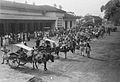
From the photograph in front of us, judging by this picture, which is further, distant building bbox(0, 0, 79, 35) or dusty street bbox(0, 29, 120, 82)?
distant building bbox(0, 0, 79, 35)

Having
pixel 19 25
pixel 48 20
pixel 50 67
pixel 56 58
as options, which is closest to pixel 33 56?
pixel 50 67

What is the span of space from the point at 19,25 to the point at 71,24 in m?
24.5

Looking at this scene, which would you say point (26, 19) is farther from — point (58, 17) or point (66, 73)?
point (66, 73)

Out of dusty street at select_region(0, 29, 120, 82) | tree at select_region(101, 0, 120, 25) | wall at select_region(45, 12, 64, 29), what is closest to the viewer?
dusty street at select_region(0, 29, 120, 82)

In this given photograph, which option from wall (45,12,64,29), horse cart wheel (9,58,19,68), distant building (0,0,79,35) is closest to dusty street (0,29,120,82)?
horse cart wheel (9,58,19,68)

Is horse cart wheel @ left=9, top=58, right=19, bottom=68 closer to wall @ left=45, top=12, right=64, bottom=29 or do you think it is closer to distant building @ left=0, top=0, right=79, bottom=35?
distant building @ left=0, top=0, right=79, bottom=35

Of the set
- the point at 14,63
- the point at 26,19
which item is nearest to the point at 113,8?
the point at 26,19

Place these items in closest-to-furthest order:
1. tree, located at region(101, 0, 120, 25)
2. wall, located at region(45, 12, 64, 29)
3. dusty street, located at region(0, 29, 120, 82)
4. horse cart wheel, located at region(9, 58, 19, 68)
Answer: dusty street, located at region(0, 29, 120, 82), horse cart wheel, located at region(9, 58, 19, 68), tree, located at region(101, 0, 120, 25), wall, located at region(45, 12, 64, 29)

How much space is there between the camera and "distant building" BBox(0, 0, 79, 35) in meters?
32.5

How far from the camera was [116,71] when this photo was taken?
13.9 m

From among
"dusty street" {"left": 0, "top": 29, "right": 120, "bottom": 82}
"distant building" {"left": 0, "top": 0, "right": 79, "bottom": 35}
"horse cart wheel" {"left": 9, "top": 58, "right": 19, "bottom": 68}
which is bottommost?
"dusty street" {"left": 0, "top": 29, "right": 120, "bottom": 82}

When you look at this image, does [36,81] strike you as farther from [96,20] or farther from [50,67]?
[96,20]

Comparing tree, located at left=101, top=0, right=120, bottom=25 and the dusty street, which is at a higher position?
tree, located at left=101, top=0, right=120, bottom=25

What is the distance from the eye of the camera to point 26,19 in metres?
36.5
